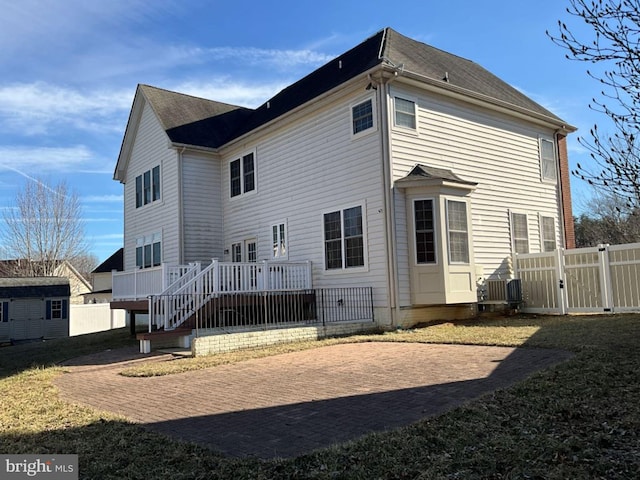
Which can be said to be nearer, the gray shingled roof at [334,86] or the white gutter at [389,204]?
the white gutter at [389,204]

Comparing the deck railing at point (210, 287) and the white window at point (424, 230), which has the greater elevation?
the white window at point (424, 230)

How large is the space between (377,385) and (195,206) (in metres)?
14.3

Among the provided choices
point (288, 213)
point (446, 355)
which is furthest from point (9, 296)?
point (446, 355)

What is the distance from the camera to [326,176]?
51.9 ft

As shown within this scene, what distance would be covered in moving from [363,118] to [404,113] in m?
1.13

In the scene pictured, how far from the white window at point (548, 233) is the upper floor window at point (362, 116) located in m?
7.63

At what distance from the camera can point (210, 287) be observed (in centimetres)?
1361

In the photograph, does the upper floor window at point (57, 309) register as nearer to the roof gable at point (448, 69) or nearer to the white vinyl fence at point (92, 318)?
Answer: the white vinyl fence at point (92, 318)

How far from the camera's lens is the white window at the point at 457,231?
14164 millimetres

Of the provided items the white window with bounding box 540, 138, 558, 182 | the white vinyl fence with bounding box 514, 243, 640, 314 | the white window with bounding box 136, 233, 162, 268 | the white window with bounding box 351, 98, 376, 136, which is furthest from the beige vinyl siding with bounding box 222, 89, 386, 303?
the white window with bounding box 540, 138, 558, 182

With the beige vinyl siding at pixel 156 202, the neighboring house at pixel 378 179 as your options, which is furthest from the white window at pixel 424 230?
the beige vinyl siding at pixel 156 202

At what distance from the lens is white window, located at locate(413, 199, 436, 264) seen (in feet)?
45.8

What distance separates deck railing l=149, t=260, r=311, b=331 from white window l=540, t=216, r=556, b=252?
8.92 m

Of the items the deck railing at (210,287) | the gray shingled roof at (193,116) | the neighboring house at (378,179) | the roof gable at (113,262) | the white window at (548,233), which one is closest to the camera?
the deck railing at (210,287)
